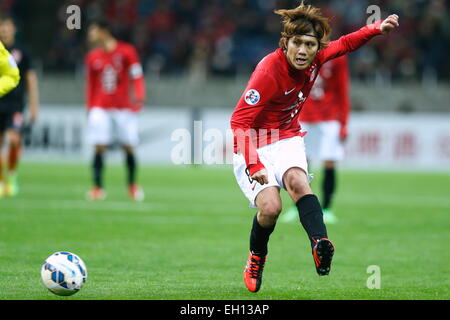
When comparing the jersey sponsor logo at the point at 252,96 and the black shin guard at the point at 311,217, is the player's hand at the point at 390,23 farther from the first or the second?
the black shin guard at the point at 311,217

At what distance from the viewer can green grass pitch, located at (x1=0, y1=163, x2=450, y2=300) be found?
5.72 m

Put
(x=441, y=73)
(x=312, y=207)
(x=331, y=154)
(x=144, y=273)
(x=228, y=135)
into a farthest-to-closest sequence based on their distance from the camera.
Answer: (x=441, y=73)
(x=228, y=135)
(x=331, y=154)
(x=144, y=273)
(x=312, y=207)

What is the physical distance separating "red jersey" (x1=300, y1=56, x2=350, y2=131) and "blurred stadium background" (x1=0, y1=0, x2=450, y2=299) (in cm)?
133

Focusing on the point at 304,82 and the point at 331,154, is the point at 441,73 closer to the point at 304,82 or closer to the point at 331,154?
the point at 331,154

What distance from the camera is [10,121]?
12586 mm

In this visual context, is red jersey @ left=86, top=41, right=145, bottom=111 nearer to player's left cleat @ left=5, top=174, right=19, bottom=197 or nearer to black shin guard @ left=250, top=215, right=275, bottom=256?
player's left cleat @ left=5, top=174, right=19, bottom=197

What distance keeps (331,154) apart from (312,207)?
4.96 meters

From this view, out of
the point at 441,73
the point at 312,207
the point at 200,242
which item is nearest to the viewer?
the point at 312,207

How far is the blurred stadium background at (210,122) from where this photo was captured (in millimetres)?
9547

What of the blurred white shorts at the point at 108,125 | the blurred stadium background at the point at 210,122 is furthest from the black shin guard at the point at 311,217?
the blurred white shorts at the point at 108,125

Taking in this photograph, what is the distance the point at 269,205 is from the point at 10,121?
7924 mm

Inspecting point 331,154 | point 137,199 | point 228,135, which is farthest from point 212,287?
point 228,135

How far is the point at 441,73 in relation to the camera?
22.7m

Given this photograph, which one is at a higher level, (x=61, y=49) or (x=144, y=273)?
(x=61, y=49)
